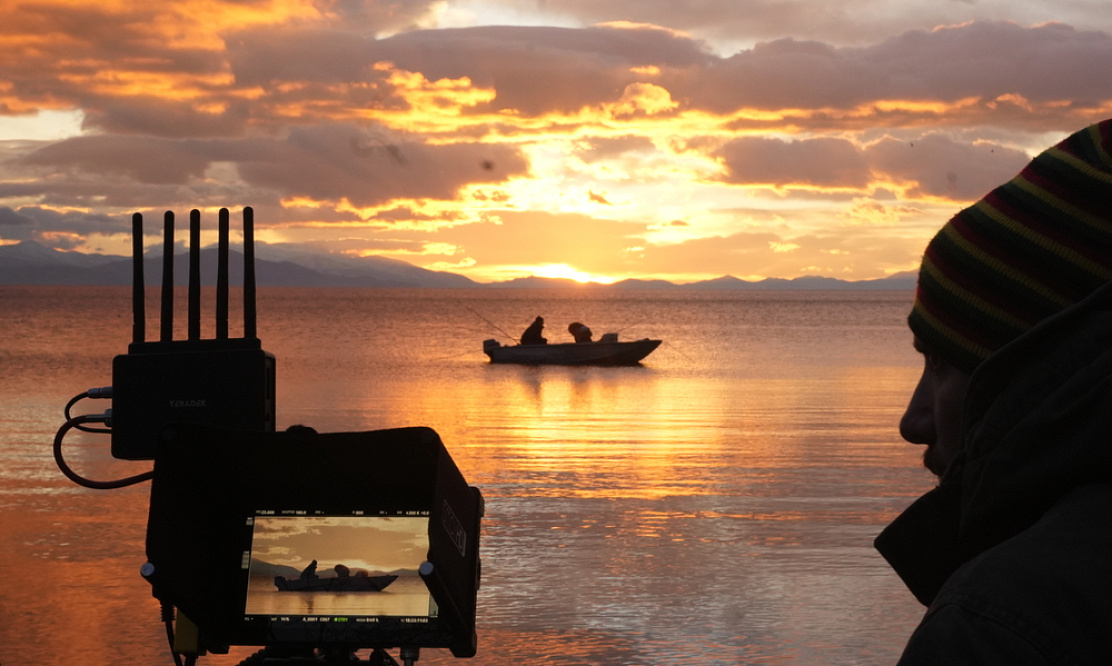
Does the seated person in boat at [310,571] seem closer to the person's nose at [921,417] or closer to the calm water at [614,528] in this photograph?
the person's nose at [921,417]

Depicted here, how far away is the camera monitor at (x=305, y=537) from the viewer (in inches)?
95.5

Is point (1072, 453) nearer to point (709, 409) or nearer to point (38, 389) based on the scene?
point (709, 409)

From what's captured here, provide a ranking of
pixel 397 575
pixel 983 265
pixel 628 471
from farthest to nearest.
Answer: pixel 628 471 < pixel 397 575 < pixel 983 265

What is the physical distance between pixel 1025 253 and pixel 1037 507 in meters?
0.24

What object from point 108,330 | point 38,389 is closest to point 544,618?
point 38,389

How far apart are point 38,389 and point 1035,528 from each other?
88.8 ft

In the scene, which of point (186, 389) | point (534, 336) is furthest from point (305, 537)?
point (534, 336)

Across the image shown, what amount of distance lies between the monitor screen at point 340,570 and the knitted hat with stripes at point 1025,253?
5.01 feet

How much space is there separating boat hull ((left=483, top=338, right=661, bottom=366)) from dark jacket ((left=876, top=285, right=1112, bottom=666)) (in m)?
33.5

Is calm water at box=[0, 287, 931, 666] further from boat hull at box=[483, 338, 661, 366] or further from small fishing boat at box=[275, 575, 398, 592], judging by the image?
boat hull at box=[483, 338, 661, 366]

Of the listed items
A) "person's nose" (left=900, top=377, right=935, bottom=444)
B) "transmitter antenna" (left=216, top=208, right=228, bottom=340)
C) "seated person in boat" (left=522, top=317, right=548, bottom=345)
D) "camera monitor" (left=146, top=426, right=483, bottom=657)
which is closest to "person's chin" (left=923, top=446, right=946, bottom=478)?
"person's nose" (left=900, top=377, right=935, bottom=444)

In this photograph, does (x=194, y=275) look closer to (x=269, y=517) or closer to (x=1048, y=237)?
(x=269, y=517)

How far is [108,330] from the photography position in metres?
66.4

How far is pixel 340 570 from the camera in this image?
99.1 inches
